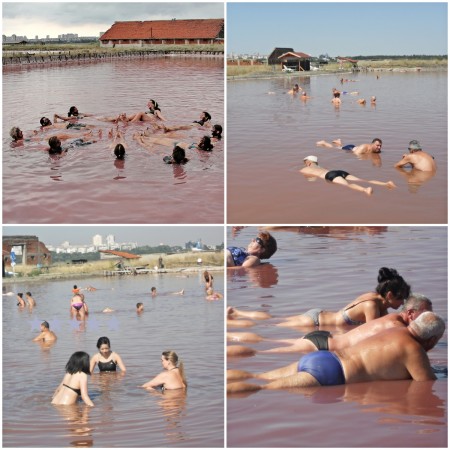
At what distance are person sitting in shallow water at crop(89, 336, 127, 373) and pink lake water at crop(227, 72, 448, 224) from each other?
1.92 m

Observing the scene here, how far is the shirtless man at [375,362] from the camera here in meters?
6.57

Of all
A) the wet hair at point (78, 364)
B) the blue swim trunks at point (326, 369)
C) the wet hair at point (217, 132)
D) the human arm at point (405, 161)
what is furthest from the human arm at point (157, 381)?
the wet hair at point (217, 132)

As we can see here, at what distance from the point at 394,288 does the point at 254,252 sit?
69.0 inches

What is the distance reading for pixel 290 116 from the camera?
13695mm

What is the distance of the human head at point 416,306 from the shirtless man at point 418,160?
9.37ft

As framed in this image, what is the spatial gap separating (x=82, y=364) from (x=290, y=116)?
7597 mm

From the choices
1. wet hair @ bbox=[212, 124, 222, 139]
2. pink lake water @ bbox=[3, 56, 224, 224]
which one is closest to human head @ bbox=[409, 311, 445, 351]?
pink lake water @ bbox=[3, 56, 224, 224]

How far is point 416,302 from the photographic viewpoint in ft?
23.2

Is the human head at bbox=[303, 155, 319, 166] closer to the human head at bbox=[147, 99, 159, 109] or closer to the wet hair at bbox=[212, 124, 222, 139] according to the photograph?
the wet hair at bbox=[212, 124, 222, 139]

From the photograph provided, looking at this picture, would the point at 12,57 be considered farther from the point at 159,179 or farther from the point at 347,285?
the point at 347,285

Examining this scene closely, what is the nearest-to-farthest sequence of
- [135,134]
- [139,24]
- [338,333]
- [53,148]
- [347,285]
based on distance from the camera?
[338,333] < [347,285] < [53,148] < [135,134] < [139,24]

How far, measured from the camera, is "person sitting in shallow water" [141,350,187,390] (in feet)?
24.2

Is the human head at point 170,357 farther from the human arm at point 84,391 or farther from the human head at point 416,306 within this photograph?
the human head at point 416,306

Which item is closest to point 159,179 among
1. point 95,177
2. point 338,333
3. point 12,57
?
point 95,177
